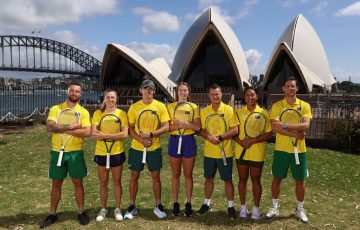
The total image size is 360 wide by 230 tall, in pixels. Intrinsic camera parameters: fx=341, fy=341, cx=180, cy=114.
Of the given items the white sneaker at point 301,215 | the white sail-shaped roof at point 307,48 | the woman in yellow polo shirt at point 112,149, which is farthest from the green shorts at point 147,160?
the white sail-shaped roof at point 307,48

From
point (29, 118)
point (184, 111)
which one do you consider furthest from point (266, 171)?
point (29, 118)

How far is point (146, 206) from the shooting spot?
20.0ft

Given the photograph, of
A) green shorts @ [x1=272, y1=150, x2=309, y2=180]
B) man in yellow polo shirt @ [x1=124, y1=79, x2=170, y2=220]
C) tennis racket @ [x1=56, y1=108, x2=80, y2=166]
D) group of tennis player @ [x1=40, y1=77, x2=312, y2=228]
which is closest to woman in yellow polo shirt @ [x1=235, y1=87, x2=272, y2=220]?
group of tennis player @ [x1=40, y1=77, x2=312, y2=228]

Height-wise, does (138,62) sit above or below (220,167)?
above

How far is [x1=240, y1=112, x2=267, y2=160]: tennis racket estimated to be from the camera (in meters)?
5.36

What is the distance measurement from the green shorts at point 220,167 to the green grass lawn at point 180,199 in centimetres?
71

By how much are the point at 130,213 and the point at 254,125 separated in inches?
95.4

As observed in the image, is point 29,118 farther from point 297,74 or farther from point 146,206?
point 297,74

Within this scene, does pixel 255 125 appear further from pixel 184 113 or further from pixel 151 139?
pixel 151 139

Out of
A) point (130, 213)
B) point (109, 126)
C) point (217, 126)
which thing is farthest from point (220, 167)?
point (109, 126)

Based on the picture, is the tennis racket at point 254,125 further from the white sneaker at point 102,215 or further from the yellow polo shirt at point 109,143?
the white sneaker at point 102,215

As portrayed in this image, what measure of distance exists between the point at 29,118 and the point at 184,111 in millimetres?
15154

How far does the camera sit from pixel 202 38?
26203mm

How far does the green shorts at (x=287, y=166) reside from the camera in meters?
5.32
